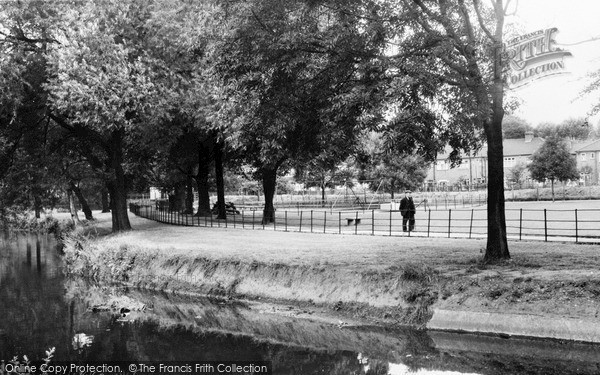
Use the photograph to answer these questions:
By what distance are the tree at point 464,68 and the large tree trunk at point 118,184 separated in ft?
63.5

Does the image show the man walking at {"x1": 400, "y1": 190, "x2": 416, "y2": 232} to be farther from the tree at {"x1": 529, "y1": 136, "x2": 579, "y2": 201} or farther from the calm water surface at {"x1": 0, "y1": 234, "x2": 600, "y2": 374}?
the tree at {"x1": 529, "y1": 136, "x2": 579, "y2": 201}

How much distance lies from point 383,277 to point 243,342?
4336 mm

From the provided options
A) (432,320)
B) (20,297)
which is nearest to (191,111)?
(20,297)

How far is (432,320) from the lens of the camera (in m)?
14.4

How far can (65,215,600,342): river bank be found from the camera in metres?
13.4

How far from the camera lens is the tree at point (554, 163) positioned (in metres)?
63.7

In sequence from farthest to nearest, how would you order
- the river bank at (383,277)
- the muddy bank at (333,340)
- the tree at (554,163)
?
1. the tree at (554,163)
2. the river bank at (383,277)
3. the muddy bank at (333,340)

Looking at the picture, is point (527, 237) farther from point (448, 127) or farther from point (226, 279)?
point (226, 279)

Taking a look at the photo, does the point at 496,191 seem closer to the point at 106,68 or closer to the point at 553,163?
the point at 106,68

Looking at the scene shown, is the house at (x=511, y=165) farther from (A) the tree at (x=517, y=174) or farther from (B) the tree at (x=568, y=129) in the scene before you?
(B) the tree at (x=568, y=129)

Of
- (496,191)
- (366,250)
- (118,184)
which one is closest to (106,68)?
(118,184)

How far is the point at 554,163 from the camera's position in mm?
64062

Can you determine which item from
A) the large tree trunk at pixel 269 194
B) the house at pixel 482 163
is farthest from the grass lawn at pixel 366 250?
the house at pixel 482 163

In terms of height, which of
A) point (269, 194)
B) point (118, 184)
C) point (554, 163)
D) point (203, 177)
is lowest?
point (269, 194)
